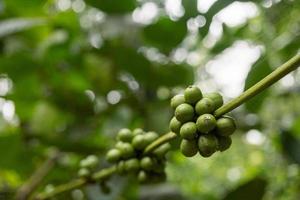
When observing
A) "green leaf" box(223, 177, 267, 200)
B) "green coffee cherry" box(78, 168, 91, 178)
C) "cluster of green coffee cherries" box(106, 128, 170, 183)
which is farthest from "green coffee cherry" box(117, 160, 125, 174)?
"green leaf" box(223, 177, 267, 200)

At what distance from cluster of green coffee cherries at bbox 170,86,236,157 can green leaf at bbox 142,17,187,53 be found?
3.46 feet

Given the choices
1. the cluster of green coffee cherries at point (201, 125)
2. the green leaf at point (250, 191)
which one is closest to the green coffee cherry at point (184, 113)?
the cluster of green coffee cherries at point (201, 125)

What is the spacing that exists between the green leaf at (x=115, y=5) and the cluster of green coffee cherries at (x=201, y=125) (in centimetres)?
106

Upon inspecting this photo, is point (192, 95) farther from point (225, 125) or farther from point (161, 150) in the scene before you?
point (161, 150)

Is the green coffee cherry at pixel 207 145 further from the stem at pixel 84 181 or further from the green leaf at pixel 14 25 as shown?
the green leaf at pixel 14 25

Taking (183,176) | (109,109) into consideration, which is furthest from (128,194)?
(183,176)

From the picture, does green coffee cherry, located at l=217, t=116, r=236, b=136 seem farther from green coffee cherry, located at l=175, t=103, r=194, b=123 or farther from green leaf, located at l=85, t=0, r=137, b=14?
green leaf, located at l=85, t=0, r=137, b=14

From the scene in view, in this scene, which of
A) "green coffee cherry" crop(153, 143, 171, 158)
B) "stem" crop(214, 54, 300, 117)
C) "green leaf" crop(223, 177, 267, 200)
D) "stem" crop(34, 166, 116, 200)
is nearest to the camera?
"stem" crop(214, 54, 300, 117)

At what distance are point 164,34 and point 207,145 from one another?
118 cm

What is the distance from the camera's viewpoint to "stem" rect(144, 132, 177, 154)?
0.90 m

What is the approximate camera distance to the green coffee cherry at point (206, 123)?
2.64 feet

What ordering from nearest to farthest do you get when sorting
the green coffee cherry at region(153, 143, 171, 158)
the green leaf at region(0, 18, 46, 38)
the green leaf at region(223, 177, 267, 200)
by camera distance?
the green coffee cherry at region(153, 143, 171, 158), the green leaf at region(223, 177, 267, 200), the green leaf at region(0, 18, 46, 38)

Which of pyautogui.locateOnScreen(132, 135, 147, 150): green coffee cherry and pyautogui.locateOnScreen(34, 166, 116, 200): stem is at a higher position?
pyautogui.locateOnScreen(34, 166, 116, 200): stem

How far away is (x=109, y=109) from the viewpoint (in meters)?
2.08
